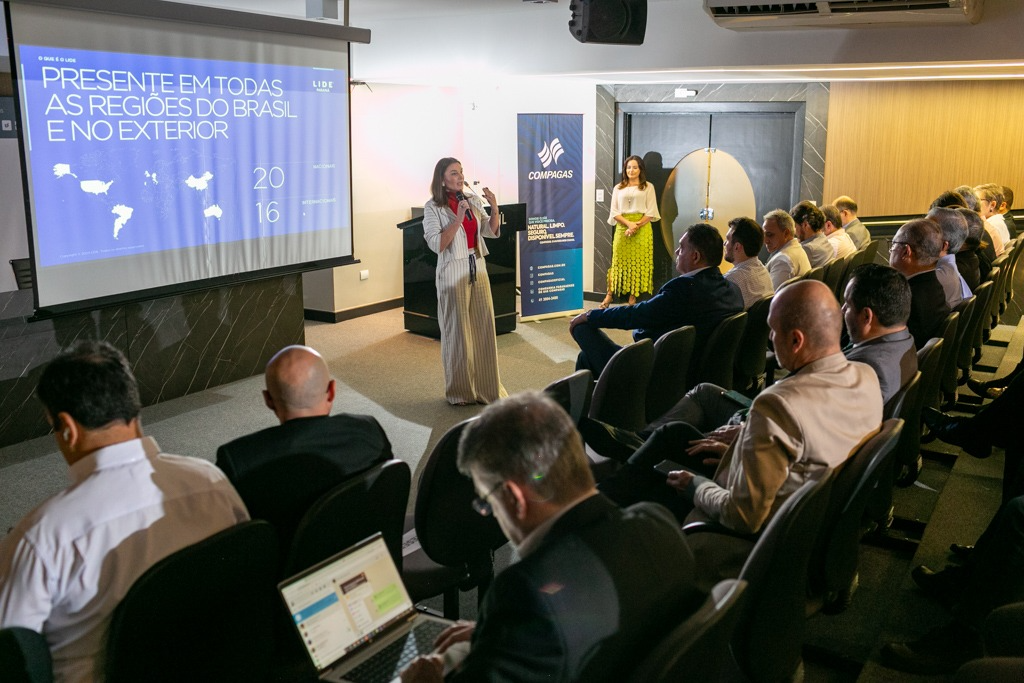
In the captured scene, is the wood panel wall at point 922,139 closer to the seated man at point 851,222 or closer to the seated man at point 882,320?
the seated man at point 851,222

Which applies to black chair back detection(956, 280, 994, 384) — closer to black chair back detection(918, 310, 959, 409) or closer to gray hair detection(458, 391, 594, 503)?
black chair back detection(918, 310, 959, 409)

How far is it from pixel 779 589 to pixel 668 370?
2.08 metres

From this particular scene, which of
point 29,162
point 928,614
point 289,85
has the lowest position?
point 928,614

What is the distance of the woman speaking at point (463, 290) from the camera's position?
18.7ft

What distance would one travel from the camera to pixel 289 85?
6.02 m

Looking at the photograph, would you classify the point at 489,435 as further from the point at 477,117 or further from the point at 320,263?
the point at 477,117

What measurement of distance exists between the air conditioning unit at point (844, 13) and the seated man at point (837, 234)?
1.62 metres

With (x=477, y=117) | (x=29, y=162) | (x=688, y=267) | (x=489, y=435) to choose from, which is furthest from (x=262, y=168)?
(x=489, y=435)

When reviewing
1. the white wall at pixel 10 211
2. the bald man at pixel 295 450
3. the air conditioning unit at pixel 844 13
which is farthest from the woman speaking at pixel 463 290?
the bald man at pixel 295 450

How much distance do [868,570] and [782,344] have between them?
1.41m

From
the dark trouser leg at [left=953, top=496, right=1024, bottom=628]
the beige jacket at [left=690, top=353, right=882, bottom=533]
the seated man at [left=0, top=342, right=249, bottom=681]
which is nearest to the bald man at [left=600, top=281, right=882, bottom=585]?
the beige jacket at [left=690, top=353, right=882, bottom=533]

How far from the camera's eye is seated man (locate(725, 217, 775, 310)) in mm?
5191

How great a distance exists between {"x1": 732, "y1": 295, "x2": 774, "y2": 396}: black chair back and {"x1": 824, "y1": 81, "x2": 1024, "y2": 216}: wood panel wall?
4.47 metres

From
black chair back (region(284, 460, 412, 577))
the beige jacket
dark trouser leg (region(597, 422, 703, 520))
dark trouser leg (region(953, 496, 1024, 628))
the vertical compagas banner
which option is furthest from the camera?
the vertical compagas banner
